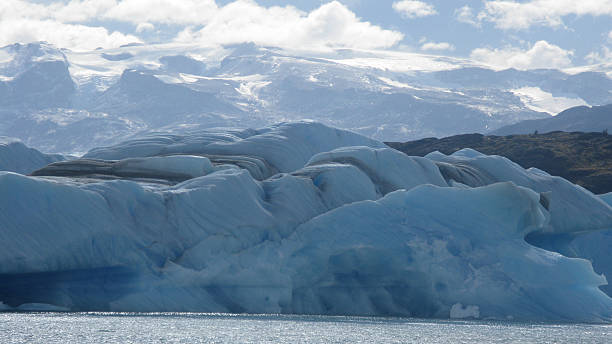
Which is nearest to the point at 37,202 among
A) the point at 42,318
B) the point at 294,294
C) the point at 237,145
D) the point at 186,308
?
the point at 42,318

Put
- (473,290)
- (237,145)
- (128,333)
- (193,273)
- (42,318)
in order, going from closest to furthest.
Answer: (128,333)
(42,318)
(193,273)
(473,290)
(237,145)

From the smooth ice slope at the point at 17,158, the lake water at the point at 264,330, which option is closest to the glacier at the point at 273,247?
the lake water at the point at 264,330

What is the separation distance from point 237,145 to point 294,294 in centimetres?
1279

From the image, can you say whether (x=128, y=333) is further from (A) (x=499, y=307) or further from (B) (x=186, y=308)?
(A) (x=499, y=307)

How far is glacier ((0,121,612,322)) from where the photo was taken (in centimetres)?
2902

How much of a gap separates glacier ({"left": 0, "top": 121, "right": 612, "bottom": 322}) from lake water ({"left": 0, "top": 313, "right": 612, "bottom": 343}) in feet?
2.72

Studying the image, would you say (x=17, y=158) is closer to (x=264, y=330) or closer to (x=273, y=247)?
(x=273, y=247)

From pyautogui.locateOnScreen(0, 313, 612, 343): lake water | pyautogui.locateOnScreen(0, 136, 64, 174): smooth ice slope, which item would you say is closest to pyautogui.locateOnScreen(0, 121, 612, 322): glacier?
pyautogui.locateOnScreen(0, 313, 612, 343): lake water

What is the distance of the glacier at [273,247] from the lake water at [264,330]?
828 mm

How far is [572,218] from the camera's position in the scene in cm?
3947

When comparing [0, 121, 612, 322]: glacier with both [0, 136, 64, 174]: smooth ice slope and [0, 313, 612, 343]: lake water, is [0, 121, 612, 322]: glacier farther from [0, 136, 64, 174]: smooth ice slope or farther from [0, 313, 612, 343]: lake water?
[0, 136, 64, 174]: smooth ice slope

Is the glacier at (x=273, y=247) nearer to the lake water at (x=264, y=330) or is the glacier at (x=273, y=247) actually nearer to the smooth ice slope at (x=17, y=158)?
the lake water at (x=264, y=330)

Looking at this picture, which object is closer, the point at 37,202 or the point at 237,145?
the point at 37,202

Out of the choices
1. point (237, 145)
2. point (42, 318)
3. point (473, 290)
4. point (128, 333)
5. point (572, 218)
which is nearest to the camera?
point (128, 333)
